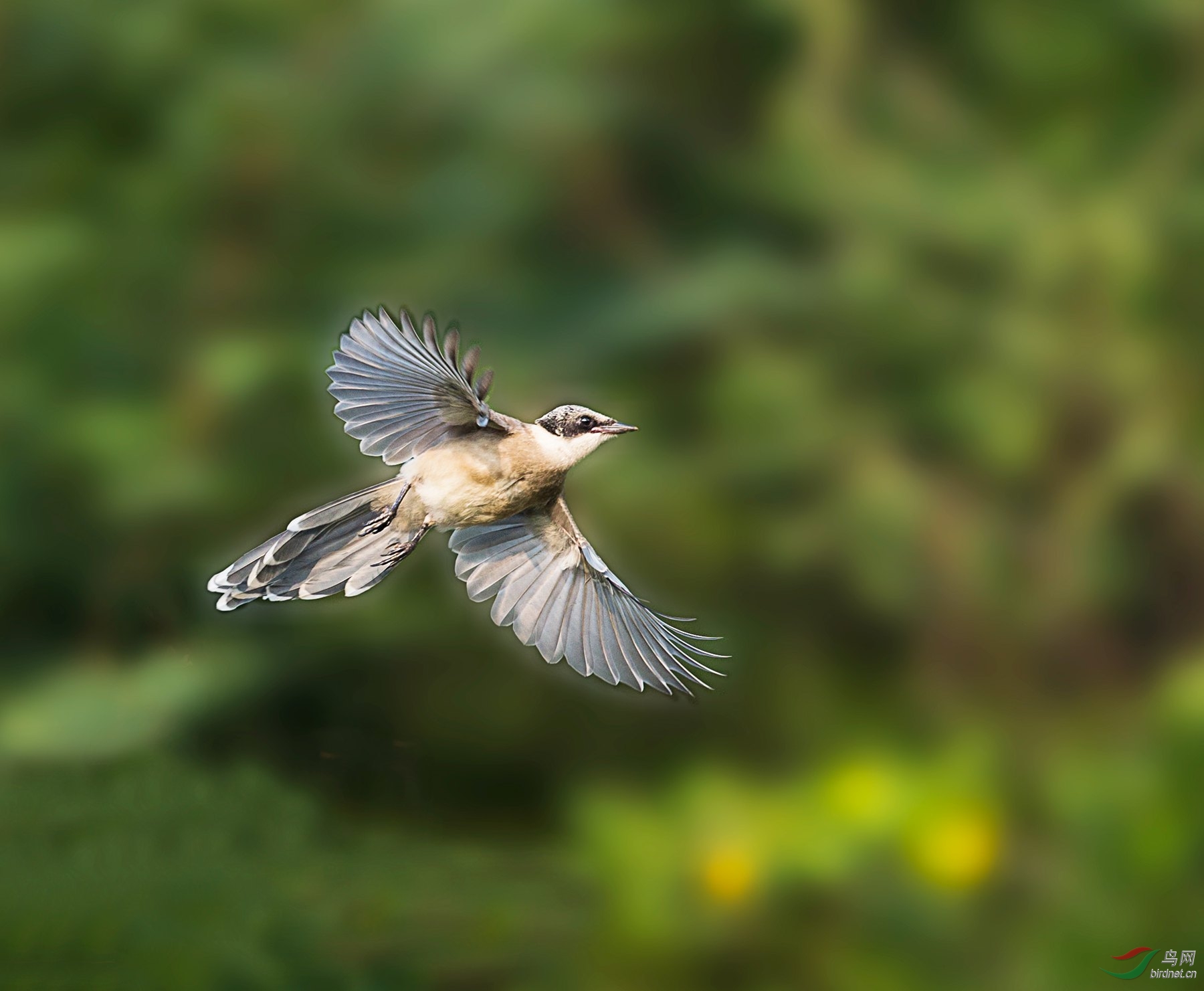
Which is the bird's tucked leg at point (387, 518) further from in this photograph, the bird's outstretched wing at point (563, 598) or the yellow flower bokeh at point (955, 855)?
the yellow flower bokeh at point (955, 855)

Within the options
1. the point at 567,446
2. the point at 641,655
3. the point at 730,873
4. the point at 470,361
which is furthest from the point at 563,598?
the point at 730,873

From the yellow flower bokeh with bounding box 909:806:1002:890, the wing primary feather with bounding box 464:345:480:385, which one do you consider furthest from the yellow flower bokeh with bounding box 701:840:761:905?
the wing primary feather with bounding box 464:345:480:385

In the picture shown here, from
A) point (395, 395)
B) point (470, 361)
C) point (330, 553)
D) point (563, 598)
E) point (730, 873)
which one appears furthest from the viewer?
point (730, 873)

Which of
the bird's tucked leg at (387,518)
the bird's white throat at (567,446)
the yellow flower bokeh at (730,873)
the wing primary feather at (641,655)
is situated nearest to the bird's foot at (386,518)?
the bird's tucked leg at (387,518)

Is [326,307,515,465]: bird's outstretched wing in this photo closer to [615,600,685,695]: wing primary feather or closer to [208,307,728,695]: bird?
[208,307,728,695]: bird

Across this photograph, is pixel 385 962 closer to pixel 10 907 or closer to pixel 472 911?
pixel 472 911

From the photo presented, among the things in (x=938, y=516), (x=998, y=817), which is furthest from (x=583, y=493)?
(x=998, y=817)

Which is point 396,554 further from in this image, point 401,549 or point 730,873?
point 730,873
